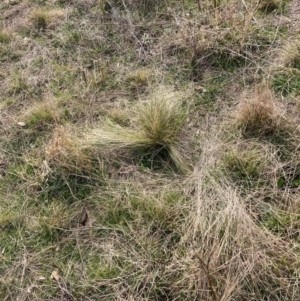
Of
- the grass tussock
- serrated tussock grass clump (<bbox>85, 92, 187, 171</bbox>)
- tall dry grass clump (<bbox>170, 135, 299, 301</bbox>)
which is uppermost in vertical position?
the grass tussock

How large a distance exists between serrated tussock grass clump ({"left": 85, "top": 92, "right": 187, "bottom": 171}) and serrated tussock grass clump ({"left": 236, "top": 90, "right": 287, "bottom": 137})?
477 mm

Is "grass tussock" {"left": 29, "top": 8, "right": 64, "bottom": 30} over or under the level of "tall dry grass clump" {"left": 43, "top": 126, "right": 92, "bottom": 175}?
over

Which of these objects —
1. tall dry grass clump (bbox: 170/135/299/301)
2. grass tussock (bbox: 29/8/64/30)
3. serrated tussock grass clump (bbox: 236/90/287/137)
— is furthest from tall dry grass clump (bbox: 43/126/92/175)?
grass tussock (bbox: 29/8/64/30)

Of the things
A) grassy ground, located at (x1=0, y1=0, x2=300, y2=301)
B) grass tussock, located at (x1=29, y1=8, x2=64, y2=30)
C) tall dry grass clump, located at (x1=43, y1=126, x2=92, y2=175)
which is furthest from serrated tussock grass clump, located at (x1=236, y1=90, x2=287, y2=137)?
grass tussock, located at (x1=29, y1=8, x2=64, y2=30)

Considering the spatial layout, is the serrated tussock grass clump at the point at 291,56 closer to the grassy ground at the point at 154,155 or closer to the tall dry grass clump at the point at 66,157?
the grassy ground at the point at 154,155

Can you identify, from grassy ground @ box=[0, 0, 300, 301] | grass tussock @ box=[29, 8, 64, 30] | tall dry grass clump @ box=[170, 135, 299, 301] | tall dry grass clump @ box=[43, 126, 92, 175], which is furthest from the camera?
grass tussock @ box=[29, 8, 64, 30]

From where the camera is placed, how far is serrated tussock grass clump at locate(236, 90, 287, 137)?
116 inches

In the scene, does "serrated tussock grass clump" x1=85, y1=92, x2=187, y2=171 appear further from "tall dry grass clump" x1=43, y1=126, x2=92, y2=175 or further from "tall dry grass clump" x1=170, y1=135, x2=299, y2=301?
"tall dry grass clump" x1=170, y1=135, x2=299, y2=301

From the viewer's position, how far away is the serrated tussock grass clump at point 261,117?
296 centimetres

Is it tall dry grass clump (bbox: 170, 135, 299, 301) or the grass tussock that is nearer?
tall dry grass clump (bbox: 170, 135, 299, 301)

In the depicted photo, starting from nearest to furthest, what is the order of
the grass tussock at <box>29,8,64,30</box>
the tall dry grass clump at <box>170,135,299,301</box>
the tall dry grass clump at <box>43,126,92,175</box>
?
the tall dry grass clump at <box>170,135,299,301</box> < the tall dry grass clump at <box>43,126,92,175</box> < the grass tussock at <box>29,8,64,30</box>

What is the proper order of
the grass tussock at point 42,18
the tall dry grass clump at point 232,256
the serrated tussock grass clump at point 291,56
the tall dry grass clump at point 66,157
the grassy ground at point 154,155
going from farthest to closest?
1. the grass tussock at point 42,18
2. the serrated tussock grass clump at point 291,56
3. the tall dry grass clump at point 66,157
4. the grassy ground at point 154,155
5. the tall dry grass clump at point 232,256


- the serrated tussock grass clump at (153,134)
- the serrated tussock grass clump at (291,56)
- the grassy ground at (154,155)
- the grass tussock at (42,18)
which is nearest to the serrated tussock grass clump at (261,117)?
the grassy ground at (154,155)

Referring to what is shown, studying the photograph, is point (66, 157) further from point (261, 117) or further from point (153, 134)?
point (261, 117)
